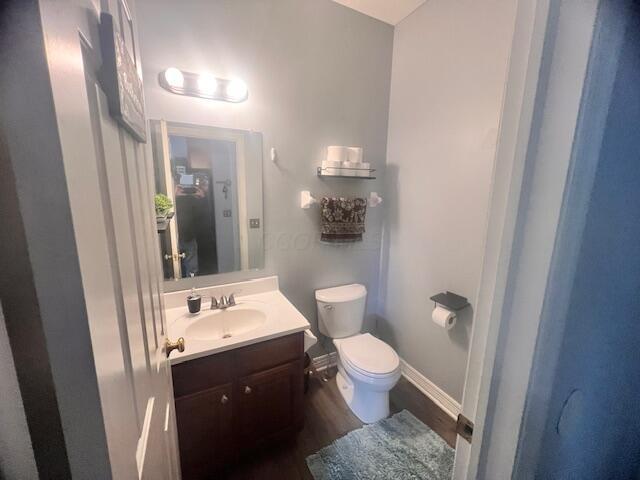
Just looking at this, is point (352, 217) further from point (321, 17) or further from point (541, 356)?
point (541, 356)

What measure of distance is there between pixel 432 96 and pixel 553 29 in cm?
155

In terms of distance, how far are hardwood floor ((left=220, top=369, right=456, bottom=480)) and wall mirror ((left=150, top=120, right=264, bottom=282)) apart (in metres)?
1.08

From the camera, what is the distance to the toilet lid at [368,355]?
165cm

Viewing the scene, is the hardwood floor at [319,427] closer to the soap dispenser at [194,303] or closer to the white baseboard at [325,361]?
the white baseboard at [325,361]

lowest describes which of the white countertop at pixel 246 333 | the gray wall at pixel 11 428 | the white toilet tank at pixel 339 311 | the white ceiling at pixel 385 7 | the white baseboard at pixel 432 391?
the white baseboard at pixel 432 391

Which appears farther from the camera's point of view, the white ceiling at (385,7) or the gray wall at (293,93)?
the white ceiling at (385,7)

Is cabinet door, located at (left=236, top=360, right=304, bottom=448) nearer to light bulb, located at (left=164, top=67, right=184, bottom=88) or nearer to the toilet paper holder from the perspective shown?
the toilet paper holder

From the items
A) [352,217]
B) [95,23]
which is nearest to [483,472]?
[95,23]

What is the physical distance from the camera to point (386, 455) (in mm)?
1525

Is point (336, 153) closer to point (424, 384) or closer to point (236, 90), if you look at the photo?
point (236, 90)

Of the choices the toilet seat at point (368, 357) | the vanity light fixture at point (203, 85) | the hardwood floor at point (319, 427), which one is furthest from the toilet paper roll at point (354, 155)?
the hardwood floor at point (319, 427)

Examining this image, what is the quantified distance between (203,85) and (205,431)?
71.2 inches

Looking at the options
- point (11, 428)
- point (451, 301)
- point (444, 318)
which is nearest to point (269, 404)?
point (444, 318)

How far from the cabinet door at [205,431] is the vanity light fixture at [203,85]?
155 centimetres
